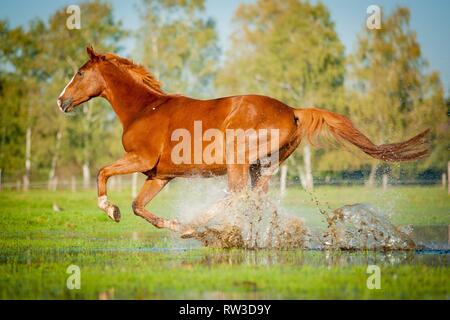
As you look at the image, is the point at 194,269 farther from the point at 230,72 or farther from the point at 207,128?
the point at 230,72

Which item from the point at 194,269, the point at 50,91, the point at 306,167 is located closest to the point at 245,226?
the point at 194,269

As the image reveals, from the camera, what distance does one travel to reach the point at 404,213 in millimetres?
17047

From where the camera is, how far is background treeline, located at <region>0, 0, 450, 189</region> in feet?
118

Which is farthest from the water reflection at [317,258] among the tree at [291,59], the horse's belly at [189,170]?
the tree at [291,59]

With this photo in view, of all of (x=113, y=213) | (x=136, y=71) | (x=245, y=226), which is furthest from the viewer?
(x=136, y=71)

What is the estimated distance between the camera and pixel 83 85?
10.4m

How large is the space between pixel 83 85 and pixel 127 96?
0.73 metres

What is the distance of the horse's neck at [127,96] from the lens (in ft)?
33.6

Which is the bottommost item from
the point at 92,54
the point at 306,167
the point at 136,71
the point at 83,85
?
the point at 306,167

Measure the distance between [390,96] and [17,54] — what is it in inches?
980

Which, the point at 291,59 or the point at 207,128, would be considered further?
the point at 291,59

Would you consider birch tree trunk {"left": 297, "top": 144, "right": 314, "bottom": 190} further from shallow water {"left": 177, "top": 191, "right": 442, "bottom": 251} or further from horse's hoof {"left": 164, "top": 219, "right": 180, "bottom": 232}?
horse's hoof {"left": 164, "top": 219, "right": 180, "bottom": 232}

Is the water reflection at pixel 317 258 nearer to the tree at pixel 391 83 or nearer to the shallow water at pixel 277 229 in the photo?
the shallow water at pixel 277 229
